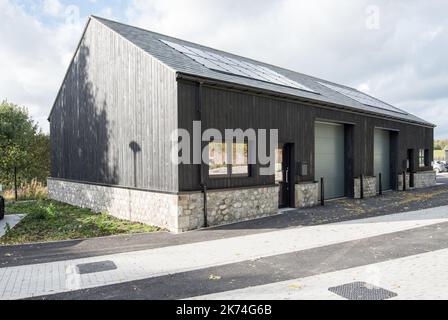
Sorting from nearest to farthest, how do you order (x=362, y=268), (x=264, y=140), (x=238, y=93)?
(x=362, y=268)
(x=238, y=93)
(x=264, y=140)

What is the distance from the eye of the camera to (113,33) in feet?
43.8

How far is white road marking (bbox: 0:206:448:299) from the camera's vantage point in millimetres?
5957

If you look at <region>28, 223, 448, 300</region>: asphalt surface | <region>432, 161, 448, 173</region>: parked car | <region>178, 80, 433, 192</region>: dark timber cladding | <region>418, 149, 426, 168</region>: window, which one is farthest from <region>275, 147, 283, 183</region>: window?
<region>432, 161, 448, 173</region>: parked car

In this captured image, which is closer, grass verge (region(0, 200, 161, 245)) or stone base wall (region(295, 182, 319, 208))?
grass verge (region(0, 200, 161, 245))

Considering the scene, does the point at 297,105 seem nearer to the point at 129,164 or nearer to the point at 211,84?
the point at 211,84

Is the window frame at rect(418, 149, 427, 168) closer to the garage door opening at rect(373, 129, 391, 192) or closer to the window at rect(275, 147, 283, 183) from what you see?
the garage door opening at rect(373, 129, 391, 192)

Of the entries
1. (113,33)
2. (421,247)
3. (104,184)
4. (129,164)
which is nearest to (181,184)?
(129,164)

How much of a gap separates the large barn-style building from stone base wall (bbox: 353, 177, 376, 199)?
0.05m

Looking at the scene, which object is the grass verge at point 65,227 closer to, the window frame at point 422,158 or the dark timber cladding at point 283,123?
the dark timber cladding at point 283,123

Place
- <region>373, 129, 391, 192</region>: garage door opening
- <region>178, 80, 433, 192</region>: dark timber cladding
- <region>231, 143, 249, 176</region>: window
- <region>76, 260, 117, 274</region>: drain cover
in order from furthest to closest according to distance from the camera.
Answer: <region>373, 129, 391, 192</region>: garage door opening, <region>231, 143, 249, 176</region>: window, <region>178, 80, 433, 192</region>: dark timber cladding, <region>76, 260, 117, 274</region>: drain cover

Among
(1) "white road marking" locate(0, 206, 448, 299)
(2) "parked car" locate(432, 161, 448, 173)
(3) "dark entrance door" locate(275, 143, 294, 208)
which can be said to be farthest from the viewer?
(2) "parked car" locate(432, 161, 448, 173)

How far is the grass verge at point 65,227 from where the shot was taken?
970cm

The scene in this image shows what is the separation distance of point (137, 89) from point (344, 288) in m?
9.51

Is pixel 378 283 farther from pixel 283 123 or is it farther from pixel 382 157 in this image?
pixel 382 157
